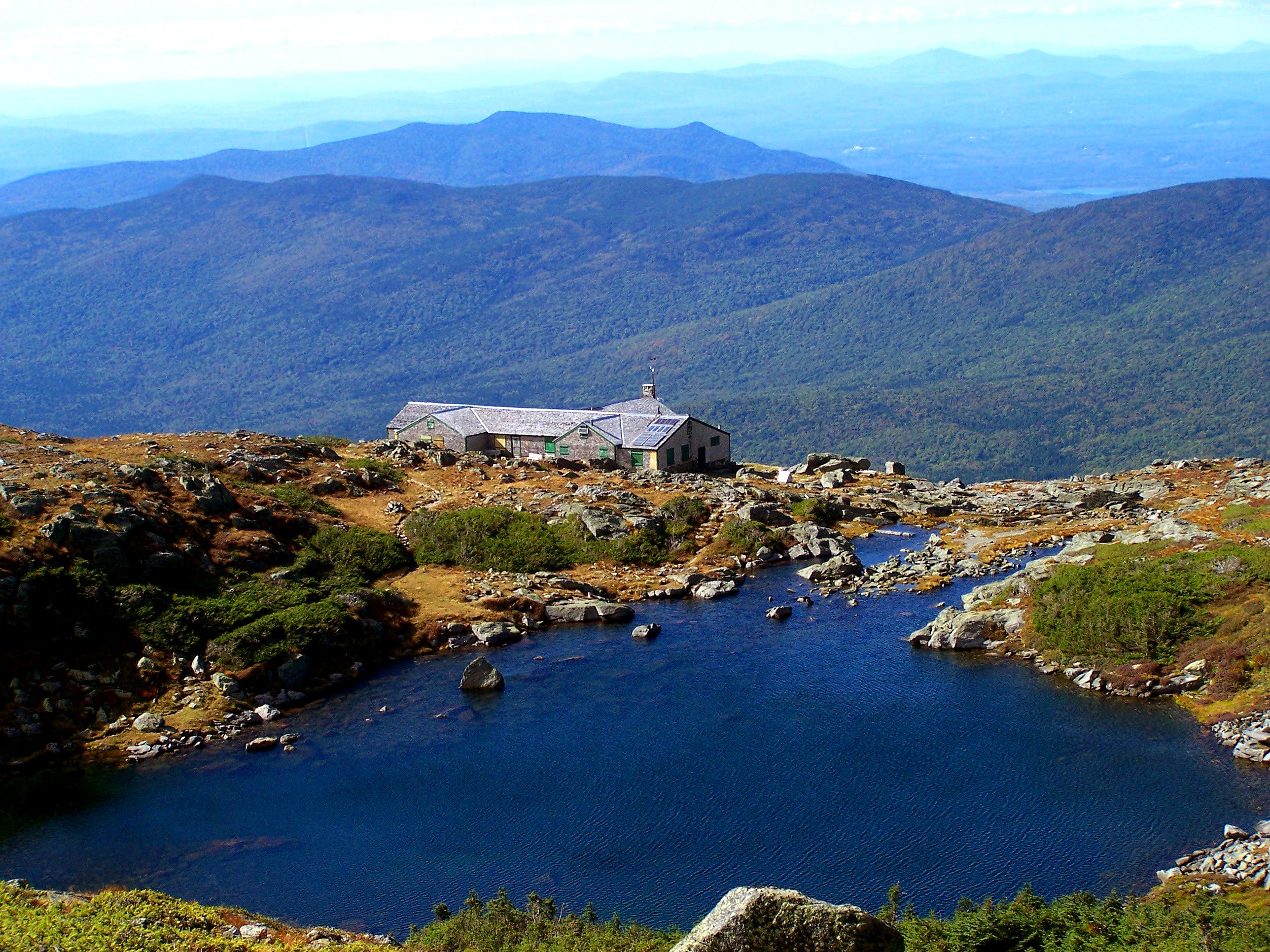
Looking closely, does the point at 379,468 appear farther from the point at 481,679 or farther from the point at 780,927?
the point at 780,927

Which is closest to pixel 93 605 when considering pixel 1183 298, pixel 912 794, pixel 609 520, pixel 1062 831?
pixel 609 520

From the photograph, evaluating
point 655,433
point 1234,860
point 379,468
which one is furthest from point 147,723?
point 655,433

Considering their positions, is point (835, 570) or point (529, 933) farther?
point (835, 570)

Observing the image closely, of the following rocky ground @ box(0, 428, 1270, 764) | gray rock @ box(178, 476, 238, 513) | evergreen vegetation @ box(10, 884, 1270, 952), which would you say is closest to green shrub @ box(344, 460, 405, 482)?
rocky ground @ box(0, 428, 1270, 764)

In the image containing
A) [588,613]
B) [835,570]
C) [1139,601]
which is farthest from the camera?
[835,570]

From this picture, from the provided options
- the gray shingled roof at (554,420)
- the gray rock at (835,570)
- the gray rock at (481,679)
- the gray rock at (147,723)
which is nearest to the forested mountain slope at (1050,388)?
the gray shingled roof at (554,420)

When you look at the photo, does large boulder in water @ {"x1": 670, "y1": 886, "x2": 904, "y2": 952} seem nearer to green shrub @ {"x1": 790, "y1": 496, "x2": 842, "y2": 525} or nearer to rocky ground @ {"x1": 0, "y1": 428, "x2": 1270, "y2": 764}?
rocky ground @ {"x1": 0, "y1": 428, "x2": 1270, "y2": 764}

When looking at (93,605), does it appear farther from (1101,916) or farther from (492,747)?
(1101,916)
